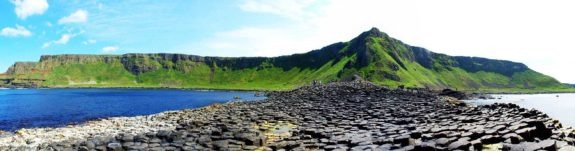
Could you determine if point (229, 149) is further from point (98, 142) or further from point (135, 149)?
point (98, 142)

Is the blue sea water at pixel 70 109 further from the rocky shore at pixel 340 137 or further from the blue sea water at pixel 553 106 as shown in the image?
the blue sea water at pixel 553 106

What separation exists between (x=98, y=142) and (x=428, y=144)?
64.7 ft

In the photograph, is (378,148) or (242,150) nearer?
(378,148)

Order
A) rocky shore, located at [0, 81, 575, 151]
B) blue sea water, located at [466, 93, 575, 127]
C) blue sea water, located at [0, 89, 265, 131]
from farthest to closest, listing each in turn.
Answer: blue sea water, located at [466, 93, 575, 127] < blue sea water, located at [0, 89, 265, 131] < rocky shore, located at [0, 81, 575, 151]

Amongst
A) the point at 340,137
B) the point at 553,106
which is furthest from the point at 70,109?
the point at 553,106

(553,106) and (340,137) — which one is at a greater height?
(340,137)

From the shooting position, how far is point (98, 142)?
1066 inches

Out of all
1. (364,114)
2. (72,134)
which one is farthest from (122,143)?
(364,114)

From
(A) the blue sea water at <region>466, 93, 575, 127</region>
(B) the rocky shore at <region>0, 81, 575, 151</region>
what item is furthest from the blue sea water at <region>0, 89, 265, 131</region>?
(A) the blue sea water at <region>466, 93, 575, 127</region>

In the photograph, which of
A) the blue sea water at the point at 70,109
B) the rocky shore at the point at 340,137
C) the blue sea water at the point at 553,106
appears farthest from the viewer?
the blue sea water at the point at 553,106

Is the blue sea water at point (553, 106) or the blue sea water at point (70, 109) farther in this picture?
the blue sea water at point (553, 106)

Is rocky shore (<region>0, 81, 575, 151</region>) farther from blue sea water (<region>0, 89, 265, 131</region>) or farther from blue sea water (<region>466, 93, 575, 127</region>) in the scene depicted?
blue sea water (<region>466, 93, 575, 127</region>)

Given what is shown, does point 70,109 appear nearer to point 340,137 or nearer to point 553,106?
point 340,137

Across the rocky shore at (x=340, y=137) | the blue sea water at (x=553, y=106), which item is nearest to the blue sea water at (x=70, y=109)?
the rocky shore at (x=340, y=137)
